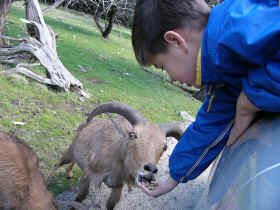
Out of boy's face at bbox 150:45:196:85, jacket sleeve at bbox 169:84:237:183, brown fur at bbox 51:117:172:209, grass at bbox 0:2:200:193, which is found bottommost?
grass at bbox 0:2:200:193

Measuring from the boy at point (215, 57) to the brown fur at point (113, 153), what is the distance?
1.40 metres

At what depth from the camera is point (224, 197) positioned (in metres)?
1.42

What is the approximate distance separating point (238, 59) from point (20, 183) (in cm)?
265

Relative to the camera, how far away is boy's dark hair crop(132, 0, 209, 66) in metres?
1.75

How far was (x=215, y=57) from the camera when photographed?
1517mm

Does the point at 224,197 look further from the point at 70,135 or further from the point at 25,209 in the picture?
the point at 70,135

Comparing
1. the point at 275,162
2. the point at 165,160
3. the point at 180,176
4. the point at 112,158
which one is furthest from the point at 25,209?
the point at 165,160

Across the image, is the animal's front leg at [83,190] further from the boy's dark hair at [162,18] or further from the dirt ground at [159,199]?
the boy's dark hair at [162,18]

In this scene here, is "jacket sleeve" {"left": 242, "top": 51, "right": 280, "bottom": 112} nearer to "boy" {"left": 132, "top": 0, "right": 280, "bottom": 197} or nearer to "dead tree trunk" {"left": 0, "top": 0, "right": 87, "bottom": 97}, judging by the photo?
"boy" {"left": 132, "top": 0, "right": 280, "bottom": 197}

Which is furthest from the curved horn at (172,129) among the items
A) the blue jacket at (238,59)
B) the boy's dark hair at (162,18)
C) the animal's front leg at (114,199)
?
the boy's dark hair at (162,18)

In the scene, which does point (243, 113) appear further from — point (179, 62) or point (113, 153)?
point (113, 153)

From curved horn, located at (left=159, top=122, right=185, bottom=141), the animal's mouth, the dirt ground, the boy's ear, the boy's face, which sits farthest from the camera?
the dirt ground

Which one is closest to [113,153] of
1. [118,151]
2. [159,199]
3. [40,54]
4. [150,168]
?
[118,151]

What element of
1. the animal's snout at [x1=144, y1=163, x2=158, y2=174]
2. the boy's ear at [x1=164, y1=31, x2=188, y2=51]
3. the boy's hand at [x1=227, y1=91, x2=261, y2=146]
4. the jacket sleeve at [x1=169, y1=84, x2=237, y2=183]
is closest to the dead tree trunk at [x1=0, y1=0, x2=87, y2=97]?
the animal's snout at [x1=144, y1=163, x2=158, y2=174]
